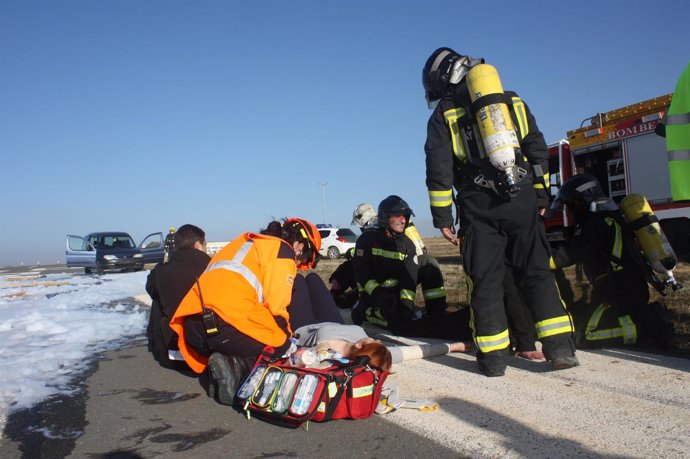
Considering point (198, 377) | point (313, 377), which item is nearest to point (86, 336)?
point (198, 377)

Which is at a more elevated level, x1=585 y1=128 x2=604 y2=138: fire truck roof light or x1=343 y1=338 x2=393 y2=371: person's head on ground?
x1=585 y1=128 x2=604 y2=138: fire truck roof light

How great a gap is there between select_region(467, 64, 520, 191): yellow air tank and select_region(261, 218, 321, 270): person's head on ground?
1.41 m

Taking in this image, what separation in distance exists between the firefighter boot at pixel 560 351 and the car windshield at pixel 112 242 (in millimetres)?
20671

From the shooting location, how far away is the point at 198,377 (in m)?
4.21

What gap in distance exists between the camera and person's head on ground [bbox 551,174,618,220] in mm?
4520

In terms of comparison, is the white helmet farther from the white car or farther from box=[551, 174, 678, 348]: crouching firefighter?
the white car

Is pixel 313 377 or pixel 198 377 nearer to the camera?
pixel 313 377

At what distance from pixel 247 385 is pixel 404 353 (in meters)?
1.43

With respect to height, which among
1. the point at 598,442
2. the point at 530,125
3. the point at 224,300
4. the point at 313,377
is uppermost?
the point at 530,125

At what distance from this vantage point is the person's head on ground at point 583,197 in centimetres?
452

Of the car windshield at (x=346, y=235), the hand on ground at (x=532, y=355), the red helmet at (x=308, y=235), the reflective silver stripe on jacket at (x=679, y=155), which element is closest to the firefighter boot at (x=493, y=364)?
the hand on ground at (x=532, y=355)

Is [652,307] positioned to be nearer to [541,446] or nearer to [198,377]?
[541,446]

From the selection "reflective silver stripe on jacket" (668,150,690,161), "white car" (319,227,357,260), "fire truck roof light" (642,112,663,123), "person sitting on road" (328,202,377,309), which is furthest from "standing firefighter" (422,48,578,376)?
"white car" (319,227,357,260)

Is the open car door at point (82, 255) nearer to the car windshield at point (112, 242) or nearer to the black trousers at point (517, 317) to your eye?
the car windshield at point (112, 242)
